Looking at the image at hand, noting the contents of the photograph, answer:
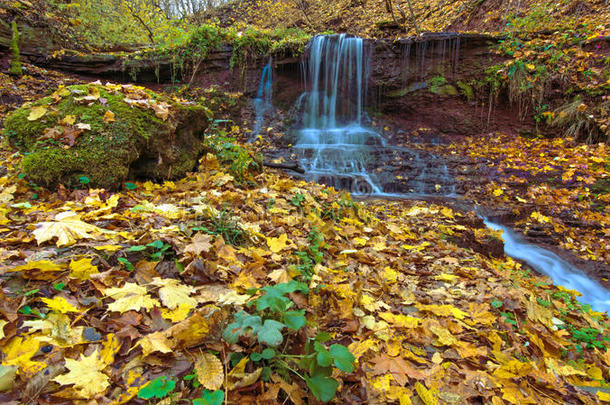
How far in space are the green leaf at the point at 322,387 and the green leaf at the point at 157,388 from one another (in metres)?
0.45

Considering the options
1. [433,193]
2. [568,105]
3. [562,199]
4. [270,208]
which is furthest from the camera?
[568,105]

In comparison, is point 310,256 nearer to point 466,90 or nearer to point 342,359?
point 342,359

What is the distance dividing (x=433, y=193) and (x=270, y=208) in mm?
5165

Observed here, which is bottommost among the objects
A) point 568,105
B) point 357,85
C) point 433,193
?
point 433,193

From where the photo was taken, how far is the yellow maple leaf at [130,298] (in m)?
1.21

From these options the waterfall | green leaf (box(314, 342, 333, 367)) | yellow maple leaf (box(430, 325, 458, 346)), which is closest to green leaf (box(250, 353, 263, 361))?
green leaf (box(314, 342, 333, 367))

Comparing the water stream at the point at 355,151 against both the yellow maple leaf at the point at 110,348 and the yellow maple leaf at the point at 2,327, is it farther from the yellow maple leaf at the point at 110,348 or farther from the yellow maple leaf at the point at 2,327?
the yellow maple leaf at the point at 2,327

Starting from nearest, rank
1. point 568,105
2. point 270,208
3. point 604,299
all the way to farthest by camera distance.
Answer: point 270,208 < point 604,299 < point 568,105

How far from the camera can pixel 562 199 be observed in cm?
553

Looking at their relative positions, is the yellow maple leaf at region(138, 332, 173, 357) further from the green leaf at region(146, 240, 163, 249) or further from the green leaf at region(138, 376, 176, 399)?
the green leaf at region(146, 240, 163, 249)

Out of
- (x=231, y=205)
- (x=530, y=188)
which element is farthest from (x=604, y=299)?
(x=231, y=205)

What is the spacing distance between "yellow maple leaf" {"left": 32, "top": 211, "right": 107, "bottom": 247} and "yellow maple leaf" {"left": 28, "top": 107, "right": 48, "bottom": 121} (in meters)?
1.72

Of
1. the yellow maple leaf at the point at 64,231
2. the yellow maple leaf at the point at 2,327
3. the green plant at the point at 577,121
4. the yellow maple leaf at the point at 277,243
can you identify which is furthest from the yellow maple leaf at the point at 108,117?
the green plant at the point at 577,121

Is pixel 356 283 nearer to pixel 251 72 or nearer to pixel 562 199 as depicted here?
pixel 562 199
